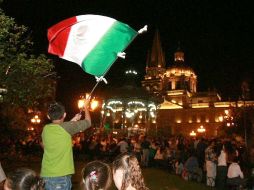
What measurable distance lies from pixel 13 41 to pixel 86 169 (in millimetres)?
12780

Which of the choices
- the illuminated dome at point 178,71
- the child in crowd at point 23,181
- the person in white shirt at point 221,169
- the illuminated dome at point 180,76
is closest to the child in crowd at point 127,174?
the child in crowd at point 23,181

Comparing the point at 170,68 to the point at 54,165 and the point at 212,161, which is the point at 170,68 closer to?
the point at 212,161

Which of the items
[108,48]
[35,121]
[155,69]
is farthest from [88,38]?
[155,69]

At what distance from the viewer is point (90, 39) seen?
25.6ft

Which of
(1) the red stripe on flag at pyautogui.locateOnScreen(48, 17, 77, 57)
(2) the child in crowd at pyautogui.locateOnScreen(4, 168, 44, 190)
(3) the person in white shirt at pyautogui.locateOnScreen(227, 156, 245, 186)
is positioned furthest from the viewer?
(3) the person in white shirt at pyautogui.locateOnScreen(227, 156, 245, 186)

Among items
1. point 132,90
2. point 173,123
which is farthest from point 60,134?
point 173,123

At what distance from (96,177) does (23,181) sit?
61 cm

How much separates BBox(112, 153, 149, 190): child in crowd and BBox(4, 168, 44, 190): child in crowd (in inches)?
30.1

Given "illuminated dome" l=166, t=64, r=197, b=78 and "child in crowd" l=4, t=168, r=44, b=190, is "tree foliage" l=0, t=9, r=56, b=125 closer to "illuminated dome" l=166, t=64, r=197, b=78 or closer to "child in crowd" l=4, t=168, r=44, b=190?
"child in crowd" l=4, t=168, r=44, b=190

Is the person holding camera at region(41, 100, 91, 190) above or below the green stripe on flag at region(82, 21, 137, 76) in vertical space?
below

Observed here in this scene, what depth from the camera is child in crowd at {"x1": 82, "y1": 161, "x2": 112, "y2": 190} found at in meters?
3.44

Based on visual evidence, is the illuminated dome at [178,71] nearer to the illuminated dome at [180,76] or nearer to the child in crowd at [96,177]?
the illuminated dome at [180,76]

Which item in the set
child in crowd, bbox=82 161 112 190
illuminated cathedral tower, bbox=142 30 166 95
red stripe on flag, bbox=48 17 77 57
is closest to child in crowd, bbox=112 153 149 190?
child in crowd, bbox=82 161 112 190

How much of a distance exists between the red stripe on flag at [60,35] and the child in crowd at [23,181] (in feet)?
15.3
